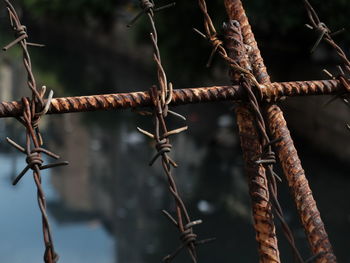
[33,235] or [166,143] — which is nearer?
[166,143]

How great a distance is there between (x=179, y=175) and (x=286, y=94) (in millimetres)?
4875

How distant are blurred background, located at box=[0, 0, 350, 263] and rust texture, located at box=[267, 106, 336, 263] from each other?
7.13 feet

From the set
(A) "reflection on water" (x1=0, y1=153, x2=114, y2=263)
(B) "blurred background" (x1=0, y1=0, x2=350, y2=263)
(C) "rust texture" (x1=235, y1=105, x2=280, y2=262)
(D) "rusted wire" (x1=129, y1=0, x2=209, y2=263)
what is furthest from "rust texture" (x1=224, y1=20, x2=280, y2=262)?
(A) "reflection on water" (x1=0, y1=153, x2=114, y2=263)

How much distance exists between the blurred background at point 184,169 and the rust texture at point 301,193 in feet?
7.13

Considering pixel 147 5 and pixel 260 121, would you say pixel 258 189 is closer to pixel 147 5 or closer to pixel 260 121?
pixel 260 121

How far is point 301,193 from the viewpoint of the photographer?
933mm

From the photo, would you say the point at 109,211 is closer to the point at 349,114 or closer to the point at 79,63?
the point at 349,114

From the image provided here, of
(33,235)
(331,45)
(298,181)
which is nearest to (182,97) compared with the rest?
(298,181)

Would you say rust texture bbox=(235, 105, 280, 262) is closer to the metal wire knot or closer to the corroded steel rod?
the corroded steel rod

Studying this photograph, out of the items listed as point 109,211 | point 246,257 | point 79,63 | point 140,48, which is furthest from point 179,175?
point 79,63

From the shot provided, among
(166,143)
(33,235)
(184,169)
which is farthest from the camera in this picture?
(184,169)

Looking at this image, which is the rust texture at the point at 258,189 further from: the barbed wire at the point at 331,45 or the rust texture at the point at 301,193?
the barbed wire at the point at 331,45

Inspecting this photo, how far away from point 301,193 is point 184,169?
5000 mm

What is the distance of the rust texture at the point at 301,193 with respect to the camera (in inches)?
34.8
